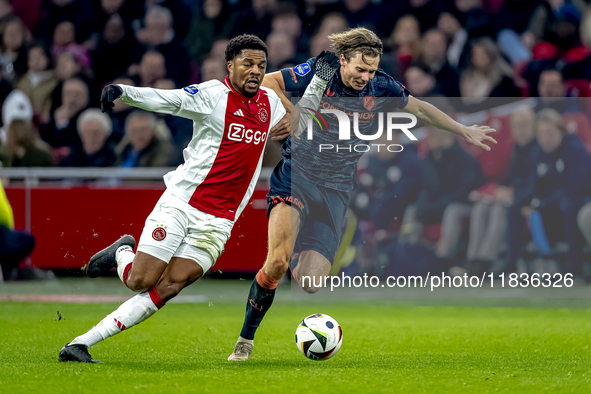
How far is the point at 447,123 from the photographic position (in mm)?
5793

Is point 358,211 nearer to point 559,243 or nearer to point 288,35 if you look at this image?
point 559,243

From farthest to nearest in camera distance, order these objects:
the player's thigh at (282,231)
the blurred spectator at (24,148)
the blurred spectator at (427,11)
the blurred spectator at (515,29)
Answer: the blurred spectator at (427,11), the blurred spectator at (515,29), the blurred spectator at (24,148), the player's thigh at (282,231)

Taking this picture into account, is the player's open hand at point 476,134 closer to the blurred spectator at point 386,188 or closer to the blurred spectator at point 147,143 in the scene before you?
the blurred spectator at point 386,188

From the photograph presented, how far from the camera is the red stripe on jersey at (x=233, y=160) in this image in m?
5.20

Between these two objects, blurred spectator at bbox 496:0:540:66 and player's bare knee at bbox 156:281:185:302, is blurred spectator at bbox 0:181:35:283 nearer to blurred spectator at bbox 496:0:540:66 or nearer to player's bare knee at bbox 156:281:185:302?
player's bare knee at bbox 156:281:185:302

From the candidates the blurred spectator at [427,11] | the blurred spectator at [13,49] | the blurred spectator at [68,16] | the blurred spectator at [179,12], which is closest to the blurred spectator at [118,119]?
the blurred spectator at [179,12]

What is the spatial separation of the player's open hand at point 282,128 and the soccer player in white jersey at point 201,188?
Answer: 0.12 m

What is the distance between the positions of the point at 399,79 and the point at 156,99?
6479mm

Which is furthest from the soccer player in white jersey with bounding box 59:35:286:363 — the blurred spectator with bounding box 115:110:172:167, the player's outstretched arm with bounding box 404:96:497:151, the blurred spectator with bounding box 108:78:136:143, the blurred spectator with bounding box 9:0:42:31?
the blurred spectator with bounding box 9:0:42:31

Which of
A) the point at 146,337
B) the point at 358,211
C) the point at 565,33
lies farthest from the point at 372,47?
the point at 565,33

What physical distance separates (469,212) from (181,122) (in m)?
4.78

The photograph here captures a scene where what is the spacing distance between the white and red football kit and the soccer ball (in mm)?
810

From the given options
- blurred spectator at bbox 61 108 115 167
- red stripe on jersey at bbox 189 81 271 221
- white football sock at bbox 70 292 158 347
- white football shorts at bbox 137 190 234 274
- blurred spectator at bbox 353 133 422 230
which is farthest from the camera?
blurred spectator at bbox 61 108 115 167

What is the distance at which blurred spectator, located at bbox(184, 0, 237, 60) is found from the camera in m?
11.9
